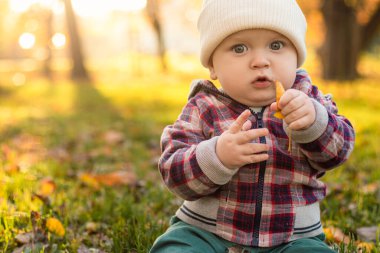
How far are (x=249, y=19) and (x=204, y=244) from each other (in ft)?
3.01

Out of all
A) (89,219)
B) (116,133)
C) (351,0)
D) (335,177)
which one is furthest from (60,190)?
(351,0)

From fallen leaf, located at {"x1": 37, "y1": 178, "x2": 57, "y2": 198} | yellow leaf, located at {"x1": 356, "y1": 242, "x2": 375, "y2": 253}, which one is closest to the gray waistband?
yellow leaf, located at {"x1": 356, "y1": 242, "x2": 375, "y2": 253}

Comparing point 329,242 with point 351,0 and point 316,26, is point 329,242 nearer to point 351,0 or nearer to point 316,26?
point 351,0

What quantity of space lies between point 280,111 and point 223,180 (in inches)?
13.4

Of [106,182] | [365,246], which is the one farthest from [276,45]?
[106,182]

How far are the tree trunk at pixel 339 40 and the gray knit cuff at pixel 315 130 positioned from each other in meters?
13.2

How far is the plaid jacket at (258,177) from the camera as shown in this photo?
199 centimetres

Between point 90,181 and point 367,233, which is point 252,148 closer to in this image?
point 367,233

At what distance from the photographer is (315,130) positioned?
1.96 m

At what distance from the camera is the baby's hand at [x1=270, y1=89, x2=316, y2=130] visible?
6.19 ft

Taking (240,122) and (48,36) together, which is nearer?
(240,122)

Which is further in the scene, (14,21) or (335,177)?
(14,21)

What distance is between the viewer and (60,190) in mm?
3471

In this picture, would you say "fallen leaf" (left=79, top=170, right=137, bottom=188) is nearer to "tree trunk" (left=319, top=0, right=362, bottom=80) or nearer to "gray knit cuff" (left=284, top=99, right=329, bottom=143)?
"gray knit cuff" (left=284, top=99, right=329, bottom=143)
